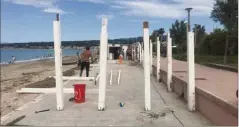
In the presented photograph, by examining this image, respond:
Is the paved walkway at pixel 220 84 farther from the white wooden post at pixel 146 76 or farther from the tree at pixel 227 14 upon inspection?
the tree at pixel 227 14

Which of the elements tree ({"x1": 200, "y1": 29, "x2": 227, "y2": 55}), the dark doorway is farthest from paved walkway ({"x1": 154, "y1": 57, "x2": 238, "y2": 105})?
the dark doorway

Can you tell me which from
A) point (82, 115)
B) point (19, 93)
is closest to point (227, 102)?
point (82, 115)

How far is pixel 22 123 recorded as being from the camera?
8023mm

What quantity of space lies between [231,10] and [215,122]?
21168mm

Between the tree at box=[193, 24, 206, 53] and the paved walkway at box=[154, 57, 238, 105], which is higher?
the tree at box=[193, 24, 206, 53]

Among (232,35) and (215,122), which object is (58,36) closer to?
(215,122)

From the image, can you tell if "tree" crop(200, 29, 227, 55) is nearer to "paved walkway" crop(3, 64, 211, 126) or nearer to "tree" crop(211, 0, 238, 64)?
"tree" crop(211, 0, 238, 64)

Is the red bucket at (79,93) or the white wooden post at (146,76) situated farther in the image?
the red bucket at (79,93)

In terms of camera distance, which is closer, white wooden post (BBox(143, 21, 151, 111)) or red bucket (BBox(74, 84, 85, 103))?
white wooden post (BBox(143, 21, 151, 111))

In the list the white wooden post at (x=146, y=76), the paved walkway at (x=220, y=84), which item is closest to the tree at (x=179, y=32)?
the paved walkway at (x=220, y=84)

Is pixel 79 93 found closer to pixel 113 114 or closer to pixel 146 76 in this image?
pixel 113 114

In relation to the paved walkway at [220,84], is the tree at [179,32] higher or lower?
higher

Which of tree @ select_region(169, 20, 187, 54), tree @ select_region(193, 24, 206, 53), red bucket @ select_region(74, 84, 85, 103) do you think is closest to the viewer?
red bucket @ select_region(74, 84, 85, 103)

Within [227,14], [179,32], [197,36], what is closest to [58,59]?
[227,14]
